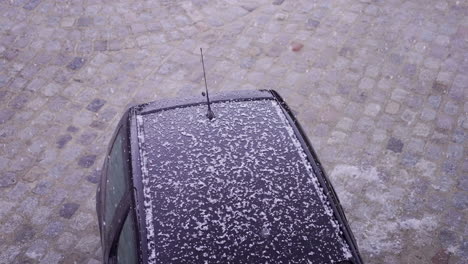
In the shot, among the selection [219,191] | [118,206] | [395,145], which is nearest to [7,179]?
[118,206]

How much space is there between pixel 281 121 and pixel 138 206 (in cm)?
131

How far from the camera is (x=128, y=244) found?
328cm

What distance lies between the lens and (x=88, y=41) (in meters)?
7.06

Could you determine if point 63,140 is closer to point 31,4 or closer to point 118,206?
point 118,206

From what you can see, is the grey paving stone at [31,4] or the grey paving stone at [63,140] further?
the grey paving stone at [31,4]

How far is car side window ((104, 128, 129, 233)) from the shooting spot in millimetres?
3639

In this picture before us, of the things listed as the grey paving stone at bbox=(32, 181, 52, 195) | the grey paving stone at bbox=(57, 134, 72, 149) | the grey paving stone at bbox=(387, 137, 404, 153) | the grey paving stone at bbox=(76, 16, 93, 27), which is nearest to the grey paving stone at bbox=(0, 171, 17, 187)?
the grey paving stone at bbox=(32, 181, 52, 195)

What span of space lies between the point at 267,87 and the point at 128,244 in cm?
356

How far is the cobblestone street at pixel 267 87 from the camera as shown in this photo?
504 cm

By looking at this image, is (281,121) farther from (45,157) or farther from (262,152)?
(45,157)

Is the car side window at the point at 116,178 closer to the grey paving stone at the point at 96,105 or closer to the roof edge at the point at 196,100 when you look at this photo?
the roof edge at the point at 196,100

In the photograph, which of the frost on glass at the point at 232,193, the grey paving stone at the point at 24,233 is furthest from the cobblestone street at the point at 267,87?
the frost on glass at the point at 232,193

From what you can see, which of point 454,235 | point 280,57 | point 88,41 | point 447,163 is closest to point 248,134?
point 454,235

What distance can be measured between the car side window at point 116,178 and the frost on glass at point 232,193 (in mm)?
212
